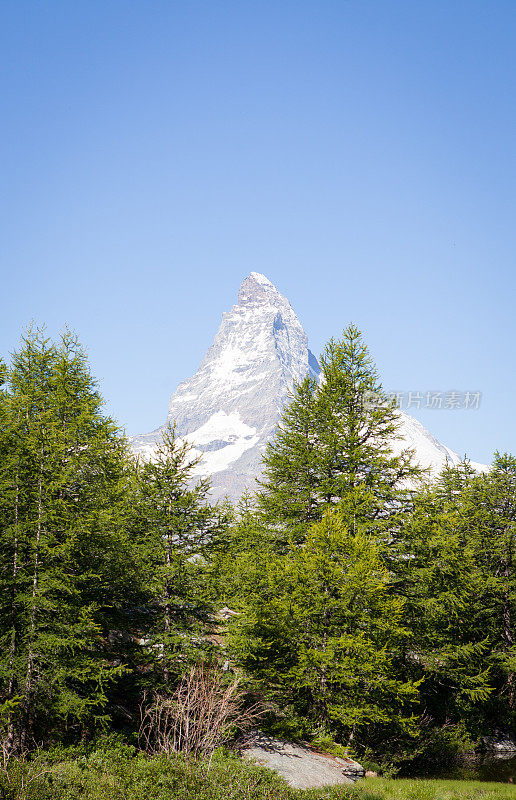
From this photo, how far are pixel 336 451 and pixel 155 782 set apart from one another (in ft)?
45.7

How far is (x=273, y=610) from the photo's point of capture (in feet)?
62.7

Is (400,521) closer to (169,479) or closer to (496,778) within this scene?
(169,479)

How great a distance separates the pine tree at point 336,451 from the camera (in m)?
22.3

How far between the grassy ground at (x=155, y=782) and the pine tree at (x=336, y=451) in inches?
387

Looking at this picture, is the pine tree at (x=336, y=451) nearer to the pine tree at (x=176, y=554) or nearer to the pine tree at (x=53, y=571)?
the pine tree at (x=176, y=554)

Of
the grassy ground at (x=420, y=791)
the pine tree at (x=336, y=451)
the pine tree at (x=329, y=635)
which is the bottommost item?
the grassy ground at (x=420, y=791)

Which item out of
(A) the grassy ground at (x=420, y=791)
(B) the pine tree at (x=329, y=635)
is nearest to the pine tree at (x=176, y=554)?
(B) the pine tree at (x=329, y=635)

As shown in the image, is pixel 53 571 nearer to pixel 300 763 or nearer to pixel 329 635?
pixel 300 763

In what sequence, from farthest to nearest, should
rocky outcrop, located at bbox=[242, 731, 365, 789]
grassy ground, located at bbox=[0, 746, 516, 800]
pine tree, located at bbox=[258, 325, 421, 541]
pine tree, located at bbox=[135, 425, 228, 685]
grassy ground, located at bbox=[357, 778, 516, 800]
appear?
pine tree, located at bbox=[258, 325, 421, 541], pine tree, located at bbox=[135, 425, 228, 685], rocky outcrop, located at bbox=[242, 731, 365, 789], grassy ground, located at bbox=[357, 778, 516, 800], grassy ground, located at bbox=[0, 746, 516, 800]

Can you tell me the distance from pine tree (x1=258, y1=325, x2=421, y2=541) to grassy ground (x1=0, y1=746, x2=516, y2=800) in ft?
32.3

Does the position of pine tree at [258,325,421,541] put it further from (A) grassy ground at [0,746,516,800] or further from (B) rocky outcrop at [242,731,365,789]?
(A) grassy ground at [0,746,516,800]

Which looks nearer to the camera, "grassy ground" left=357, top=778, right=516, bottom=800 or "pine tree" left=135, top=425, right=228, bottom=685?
"grassy ground" left=357, top=778, right=516, bottom=800

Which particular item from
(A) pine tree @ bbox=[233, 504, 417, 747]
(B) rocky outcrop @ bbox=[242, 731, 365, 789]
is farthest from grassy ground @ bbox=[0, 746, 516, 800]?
(A) pine tree @ bbox=[233, 504, 417, 747]

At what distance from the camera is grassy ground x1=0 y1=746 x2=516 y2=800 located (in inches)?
422
